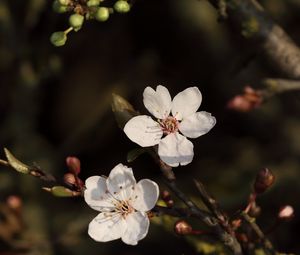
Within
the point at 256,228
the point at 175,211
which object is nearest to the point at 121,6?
the point at 175,211

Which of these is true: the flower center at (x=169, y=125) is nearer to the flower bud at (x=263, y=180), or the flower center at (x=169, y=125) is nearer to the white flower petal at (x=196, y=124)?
the white flower petal at (x=196, y=124)

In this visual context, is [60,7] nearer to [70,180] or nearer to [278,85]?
[70,180]

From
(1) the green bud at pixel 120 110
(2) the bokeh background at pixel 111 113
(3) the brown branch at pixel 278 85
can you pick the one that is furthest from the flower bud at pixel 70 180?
(2) the bokeh background at pixel 111 113

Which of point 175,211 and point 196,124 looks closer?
point 175,211

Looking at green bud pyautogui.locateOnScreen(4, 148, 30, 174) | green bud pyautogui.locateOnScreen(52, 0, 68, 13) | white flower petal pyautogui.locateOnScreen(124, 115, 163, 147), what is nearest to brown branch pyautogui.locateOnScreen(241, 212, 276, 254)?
white flower petal pyautogui.locateOnScreen(124, 115, 163, 147)

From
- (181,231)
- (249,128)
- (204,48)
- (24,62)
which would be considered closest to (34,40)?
(24,62)

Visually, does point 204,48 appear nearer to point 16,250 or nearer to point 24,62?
point 24,62

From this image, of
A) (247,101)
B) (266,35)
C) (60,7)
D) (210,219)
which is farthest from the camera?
(266,35)
